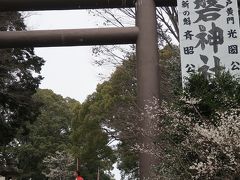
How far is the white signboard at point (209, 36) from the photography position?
9680 mm

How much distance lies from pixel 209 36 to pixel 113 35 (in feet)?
8.17

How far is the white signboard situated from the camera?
9680mm

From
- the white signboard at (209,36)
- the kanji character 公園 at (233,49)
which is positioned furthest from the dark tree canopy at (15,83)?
the kanji character 公園 at (233,49)

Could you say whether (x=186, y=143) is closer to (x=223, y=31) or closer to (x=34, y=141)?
(x=223, y=31)

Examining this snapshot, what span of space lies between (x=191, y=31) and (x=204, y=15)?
0.46 metres

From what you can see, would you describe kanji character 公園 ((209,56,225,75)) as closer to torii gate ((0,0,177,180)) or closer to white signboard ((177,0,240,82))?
white signboard ((177,0,240,82))

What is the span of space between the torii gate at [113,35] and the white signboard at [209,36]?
1157 millimetres

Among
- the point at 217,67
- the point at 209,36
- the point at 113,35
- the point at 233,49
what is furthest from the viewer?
the point at 113,35

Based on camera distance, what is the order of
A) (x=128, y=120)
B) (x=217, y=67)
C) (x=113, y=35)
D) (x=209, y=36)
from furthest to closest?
1. (x=128, y=120)
2. (x=113, y=35)
3. (x=209, y=36)
4. (x=217, y=67)

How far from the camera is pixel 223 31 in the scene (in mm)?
9891

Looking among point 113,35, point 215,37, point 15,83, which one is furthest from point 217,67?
point 15,83

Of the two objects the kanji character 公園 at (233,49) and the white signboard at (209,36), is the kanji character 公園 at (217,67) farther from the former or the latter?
the kanji character 公園 at (233,49)

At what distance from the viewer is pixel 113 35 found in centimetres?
1123

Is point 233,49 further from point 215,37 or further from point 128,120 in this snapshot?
point 128,120
